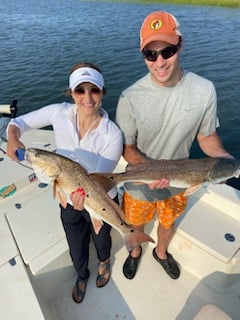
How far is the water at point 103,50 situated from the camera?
38.7 ft

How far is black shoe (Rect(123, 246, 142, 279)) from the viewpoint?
373 cm

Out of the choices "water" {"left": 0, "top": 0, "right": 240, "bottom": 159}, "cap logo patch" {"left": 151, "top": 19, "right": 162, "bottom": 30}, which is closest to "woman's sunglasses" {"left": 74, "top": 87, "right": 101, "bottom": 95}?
"cap logo patch" {"left": 151, "top": 19, "right": 162, "bottom": 30}

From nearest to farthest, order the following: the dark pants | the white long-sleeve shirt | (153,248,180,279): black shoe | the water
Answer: the white long-sleeve shirt < the dark pants < (153,248,180,279): black shoe < the water

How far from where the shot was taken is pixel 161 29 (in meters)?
2.45

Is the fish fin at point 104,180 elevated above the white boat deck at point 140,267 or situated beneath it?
elevated above

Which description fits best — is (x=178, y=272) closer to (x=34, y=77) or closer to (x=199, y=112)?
(x=199, y=112)

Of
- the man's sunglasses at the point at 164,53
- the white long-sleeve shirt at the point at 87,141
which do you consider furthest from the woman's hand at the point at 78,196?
the man's sunglasses at the point at 164,53

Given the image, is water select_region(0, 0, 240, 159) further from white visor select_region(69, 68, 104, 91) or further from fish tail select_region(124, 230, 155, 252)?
white visor select_region(69, 68, 104, 91)

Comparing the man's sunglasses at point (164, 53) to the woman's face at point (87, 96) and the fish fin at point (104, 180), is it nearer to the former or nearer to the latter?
the woman's face at point (87, 96)

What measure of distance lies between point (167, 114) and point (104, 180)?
2.66 ft

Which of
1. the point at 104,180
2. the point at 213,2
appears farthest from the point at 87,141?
the point at 213,2

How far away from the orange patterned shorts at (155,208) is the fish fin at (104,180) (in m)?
0.57

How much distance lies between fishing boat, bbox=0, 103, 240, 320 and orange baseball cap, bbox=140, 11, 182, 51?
2163 millimetres

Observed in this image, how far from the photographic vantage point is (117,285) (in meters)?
3.67
